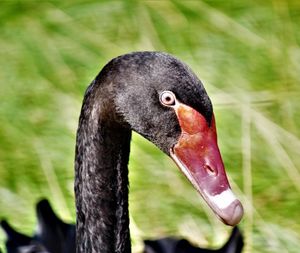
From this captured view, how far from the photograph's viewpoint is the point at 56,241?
9.05ft

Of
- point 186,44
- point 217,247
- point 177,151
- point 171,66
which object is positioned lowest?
point 217,247

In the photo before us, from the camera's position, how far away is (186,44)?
367 centimetres

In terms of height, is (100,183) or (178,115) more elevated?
(178,115)

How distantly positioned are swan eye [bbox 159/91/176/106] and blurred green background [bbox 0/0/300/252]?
96cm

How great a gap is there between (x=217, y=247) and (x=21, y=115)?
765 millimetres

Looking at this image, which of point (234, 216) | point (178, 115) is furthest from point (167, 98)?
point (234, 216)

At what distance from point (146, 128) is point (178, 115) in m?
0.08

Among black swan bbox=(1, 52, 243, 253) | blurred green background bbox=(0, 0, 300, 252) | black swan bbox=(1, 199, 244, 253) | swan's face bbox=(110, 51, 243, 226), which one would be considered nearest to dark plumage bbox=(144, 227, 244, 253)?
black swan bbox=(1, 199, 244, 253)

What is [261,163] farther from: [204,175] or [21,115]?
[204,175]

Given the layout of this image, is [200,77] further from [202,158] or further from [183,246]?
[202,158]

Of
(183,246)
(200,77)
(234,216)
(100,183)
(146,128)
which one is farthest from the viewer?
(200,77)

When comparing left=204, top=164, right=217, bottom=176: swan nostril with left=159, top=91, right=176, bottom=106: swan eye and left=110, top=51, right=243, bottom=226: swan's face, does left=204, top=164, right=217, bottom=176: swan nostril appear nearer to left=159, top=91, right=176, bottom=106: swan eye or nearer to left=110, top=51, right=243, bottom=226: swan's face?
left=110, top=51, right=243, bottom=226: swan's face

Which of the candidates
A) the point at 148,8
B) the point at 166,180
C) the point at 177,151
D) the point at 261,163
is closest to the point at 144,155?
the point at 166,180

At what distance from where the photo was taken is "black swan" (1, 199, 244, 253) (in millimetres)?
2732
